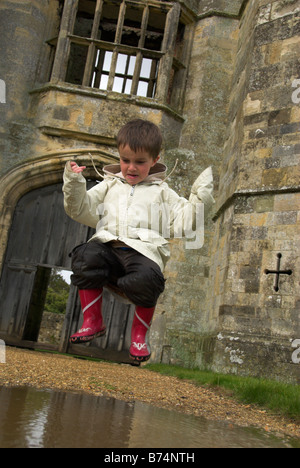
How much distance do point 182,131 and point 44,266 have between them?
3.45m

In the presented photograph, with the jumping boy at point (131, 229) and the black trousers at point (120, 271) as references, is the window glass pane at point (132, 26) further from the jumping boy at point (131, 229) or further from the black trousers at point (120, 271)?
the black trousers at point (120, 271)

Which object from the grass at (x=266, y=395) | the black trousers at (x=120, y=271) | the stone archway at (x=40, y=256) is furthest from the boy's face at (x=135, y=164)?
the stone archway at (x=40, y=256)

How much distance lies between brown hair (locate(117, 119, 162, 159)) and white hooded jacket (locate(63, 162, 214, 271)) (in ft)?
0.93

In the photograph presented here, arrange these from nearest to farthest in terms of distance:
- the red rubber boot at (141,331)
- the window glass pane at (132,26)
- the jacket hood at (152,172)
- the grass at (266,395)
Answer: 1. the red rubber boot at (141,331)
2. the jacket hood at (152,172)
3. the grass at (266,395)
4. the window glass pane at (132,26)

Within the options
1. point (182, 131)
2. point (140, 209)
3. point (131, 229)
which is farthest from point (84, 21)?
point (131, 229)

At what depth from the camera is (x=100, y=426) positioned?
5.95ft

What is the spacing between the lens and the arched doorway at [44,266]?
801 cm

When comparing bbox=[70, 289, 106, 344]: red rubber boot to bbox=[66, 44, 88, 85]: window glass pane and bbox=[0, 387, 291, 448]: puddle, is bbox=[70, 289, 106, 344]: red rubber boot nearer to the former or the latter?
bbox=[0, 387, 291, 448]: puddle

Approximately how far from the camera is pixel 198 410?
2.89 m

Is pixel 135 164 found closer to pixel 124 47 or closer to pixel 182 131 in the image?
pixel 182 131

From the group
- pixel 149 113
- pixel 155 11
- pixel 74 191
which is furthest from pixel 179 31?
pixel 74 191

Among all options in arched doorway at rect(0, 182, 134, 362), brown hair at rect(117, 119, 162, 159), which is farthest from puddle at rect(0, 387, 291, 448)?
arched doorway at rect(0, 182, 134, 362)

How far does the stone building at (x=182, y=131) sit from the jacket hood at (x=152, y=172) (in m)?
3.44

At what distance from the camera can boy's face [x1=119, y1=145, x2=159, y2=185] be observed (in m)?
2.59
